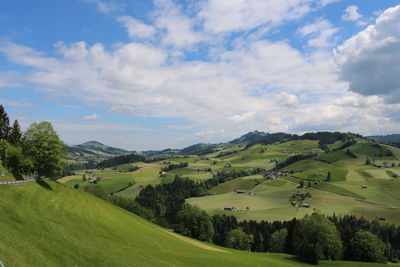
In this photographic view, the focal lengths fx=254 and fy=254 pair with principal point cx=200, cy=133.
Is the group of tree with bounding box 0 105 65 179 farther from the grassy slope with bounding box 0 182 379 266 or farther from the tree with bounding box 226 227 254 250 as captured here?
the tree with bounding box 226 227 254 250

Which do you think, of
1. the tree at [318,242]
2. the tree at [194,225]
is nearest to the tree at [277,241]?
the tree at [194,225]

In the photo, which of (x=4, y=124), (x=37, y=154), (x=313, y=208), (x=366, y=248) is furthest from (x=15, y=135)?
(x=313, y=208)

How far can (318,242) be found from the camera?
7312cm

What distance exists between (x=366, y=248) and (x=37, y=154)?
105 metres

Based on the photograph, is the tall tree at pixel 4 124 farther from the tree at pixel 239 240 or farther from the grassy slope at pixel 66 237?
the tree at pixel 239 240

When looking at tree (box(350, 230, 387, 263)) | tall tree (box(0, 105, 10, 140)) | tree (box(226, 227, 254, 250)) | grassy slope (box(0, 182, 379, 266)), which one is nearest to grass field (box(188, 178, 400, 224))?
tree (box(226, 227, 254, 250))

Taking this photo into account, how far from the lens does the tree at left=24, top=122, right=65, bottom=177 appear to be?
6981 centimetres

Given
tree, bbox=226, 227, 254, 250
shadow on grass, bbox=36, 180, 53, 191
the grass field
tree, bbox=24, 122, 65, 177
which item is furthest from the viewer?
the grass field

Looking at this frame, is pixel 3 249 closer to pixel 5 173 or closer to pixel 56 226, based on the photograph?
pixel 56 226

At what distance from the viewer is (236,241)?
379ft

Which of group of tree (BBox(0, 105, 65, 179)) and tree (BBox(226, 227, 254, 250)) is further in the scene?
A: tree (BBox(226, 227, 254, 250))

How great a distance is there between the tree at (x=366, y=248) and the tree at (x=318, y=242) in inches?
335

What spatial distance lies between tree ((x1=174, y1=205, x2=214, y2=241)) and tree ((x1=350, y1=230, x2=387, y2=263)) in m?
52.3

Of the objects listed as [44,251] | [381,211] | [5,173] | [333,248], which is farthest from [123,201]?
[381,211]
